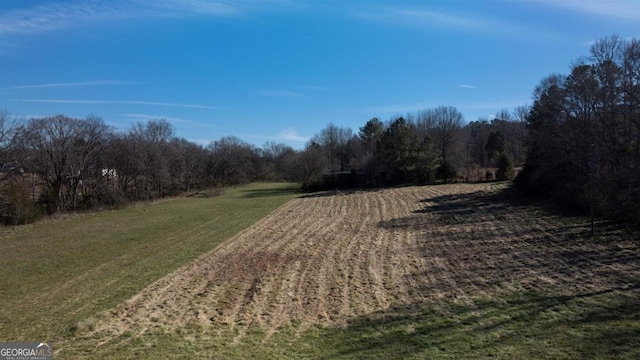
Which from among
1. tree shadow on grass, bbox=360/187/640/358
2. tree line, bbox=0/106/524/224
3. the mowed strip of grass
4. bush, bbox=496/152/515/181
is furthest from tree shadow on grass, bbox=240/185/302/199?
tree shadow on grass, bbox=360/187/640/358

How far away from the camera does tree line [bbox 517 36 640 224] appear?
18.0 m

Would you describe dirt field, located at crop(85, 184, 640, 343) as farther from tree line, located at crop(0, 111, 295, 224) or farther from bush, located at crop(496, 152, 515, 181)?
bush, located at crop(496, 152, 515, 181)

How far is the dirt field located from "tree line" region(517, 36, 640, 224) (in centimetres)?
219

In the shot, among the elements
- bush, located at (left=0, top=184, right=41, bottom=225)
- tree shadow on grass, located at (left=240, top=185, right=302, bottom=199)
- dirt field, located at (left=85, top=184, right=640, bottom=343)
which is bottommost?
dirt field, located at (left=85, top=184, right=640, bottom=343)

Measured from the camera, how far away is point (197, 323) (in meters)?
8.76

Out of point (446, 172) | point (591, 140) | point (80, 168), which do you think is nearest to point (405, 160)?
point (446, 172)

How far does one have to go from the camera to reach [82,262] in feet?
51.6

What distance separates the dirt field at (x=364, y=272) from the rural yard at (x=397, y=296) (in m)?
0.05

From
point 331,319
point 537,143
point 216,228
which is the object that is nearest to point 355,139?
point 537,143

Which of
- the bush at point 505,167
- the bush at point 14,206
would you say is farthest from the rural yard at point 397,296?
the bush at point 505,167

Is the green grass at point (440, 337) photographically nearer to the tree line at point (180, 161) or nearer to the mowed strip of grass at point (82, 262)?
the mowed strip of grass at point (82, 262)

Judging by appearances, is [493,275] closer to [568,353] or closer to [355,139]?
[568,353]

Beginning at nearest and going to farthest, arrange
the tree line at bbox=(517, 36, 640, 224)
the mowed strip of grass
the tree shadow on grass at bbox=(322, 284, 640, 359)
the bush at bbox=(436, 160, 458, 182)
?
the tree shadow on grass at bbox=(322, 284, 640, 359)
the mowed strip of grass
the tree line at bbox=(517, 36, 640, 224)
the bush at bbox=(436, 160, 458, 182)

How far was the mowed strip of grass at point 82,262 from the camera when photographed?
31.0 ft
